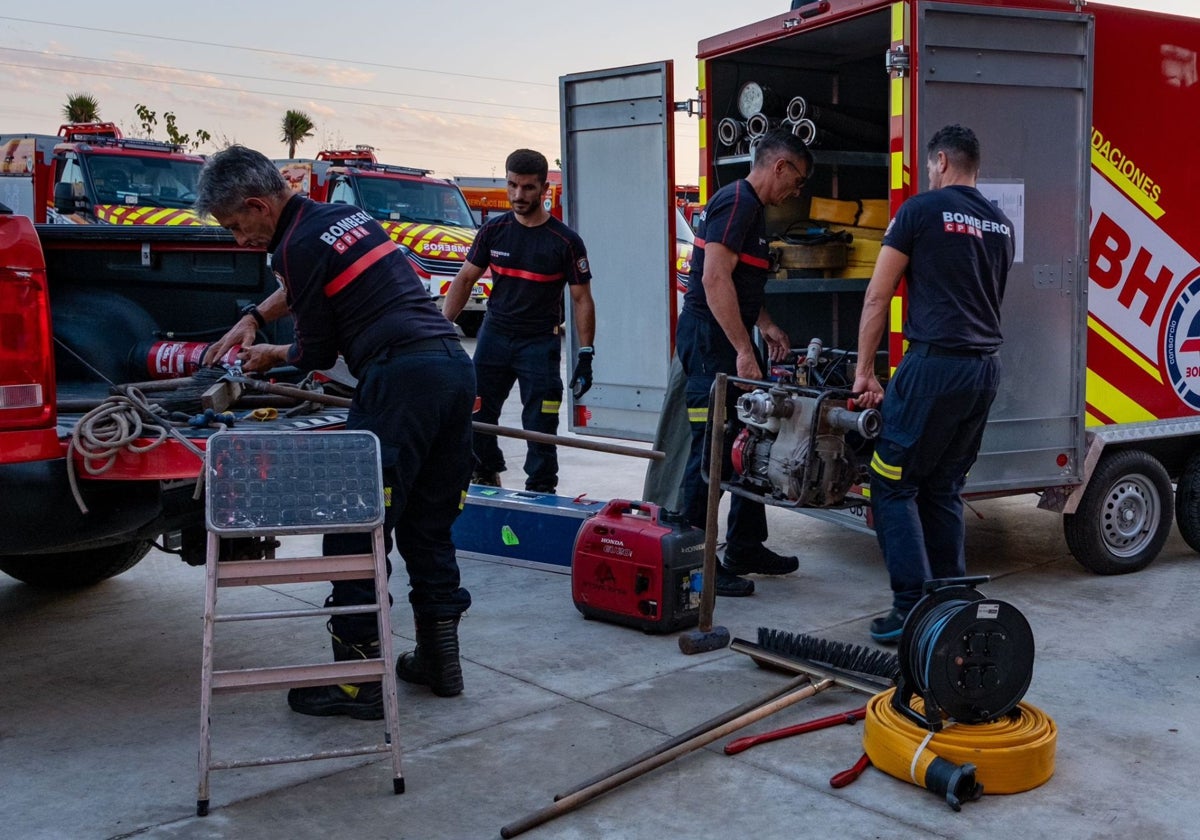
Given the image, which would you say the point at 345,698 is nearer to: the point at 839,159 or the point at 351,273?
the point at 351,273

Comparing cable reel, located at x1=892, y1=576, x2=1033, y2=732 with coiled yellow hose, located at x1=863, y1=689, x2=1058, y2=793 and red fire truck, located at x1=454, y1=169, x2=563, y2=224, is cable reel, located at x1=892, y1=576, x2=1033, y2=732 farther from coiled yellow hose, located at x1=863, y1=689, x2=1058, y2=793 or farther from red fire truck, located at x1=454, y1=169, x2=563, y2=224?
red fire truck, located at x1=454, y1=169, x2=563, y2=224

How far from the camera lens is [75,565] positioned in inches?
211

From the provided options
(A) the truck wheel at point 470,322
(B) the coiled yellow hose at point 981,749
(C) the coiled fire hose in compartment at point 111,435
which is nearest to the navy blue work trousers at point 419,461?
(C) the coiled fire hose in compartment at point 111,435

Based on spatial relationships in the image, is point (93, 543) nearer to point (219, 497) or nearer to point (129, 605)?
point (219, 497)

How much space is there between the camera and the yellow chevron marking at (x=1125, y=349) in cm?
551

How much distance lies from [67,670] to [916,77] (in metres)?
3.99

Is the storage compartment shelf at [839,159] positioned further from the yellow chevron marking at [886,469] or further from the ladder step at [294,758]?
the ladder step at [294,758]

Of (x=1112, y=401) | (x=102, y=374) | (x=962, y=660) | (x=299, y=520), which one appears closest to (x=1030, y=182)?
(x=1112, y=401)

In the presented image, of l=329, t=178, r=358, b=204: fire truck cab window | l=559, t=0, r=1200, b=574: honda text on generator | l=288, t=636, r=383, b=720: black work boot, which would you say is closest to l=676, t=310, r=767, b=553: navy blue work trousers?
l=559, t=0, r=1200, b=574: honda text on generator

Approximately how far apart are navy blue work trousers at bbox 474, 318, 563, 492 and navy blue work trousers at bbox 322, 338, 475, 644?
83.5 inches

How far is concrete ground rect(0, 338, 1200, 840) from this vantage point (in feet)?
10.4

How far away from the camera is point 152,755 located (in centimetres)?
361

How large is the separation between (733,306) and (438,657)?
199cm

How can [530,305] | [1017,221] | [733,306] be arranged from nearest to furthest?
[733,306], [1017,221], [530,305]
